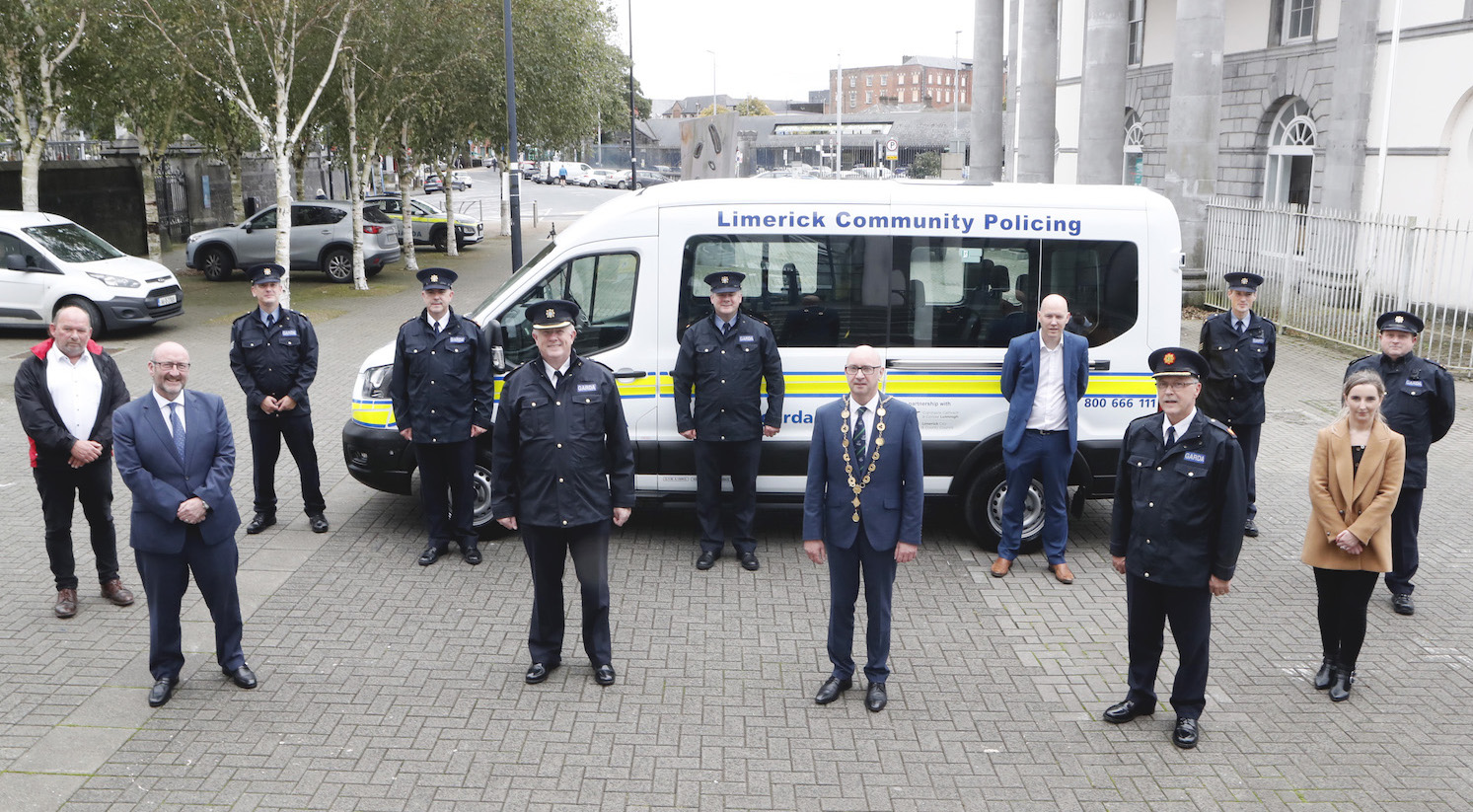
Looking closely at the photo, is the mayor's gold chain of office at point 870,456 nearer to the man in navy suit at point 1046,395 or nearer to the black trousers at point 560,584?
the black trousers at point 560,584

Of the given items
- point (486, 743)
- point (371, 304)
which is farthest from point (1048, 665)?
point (371, 304)

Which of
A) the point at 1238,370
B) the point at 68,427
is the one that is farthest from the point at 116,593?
the point at 1238,370

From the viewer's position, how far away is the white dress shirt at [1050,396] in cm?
724

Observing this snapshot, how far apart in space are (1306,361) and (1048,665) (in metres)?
11.4

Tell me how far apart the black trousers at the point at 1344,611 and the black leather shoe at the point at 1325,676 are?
26 mm

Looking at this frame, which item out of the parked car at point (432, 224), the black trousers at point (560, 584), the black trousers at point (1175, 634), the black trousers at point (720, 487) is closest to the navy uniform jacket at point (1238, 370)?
the black trousers at point (1175, 634)

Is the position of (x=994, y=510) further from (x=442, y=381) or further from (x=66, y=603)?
(x=66, y=603)

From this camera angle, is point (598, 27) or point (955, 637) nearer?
point (955, 637)

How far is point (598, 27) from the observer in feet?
130

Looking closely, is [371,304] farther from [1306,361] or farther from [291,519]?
[1306,361]

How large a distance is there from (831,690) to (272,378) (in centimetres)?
473

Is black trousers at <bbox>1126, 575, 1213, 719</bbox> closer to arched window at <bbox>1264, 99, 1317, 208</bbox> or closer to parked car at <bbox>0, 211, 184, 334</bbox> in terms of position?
parked car at <bbox>0, 211, 184, 334</bbox>

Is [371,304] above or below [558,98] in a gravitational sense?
below

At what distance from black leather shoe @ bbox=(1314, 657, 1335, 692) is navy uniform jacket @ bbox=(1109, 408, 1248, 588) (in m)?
1.30
